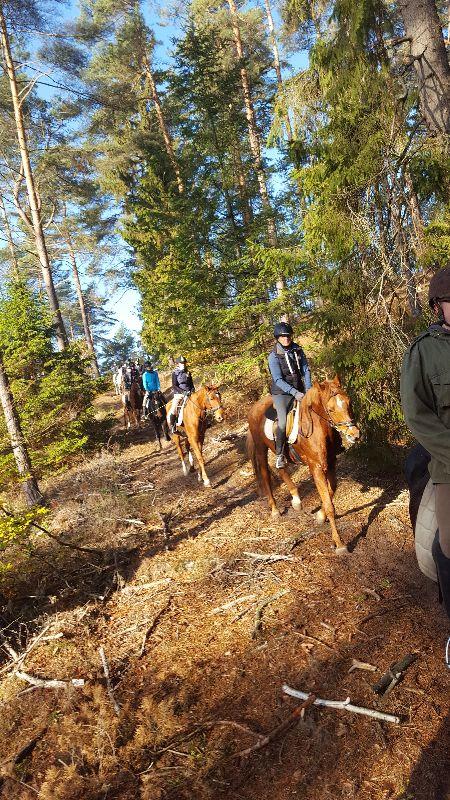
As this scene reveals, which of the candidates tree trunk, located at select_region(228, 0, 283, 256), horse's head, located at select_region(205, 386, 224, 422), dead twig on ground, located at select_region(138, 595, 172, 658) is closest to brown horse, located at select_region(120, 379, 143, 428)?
tree trunk, located at select_region(228, 0, 283, 256)

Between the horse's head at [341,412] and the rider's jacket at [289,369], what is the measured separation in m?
1.25

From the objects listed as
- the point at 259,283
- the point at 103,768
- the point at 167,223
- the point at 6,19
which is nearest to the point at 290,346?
the point at 259,283

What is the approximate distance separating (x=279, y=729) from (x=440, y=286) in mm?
3546

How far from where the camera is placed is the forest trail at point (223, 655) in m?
3.32

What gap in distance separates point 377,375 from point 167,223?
12764 mm

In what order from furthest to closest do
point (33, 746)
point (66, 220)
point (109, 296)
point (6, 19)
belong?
point (109, 296), point (66, 220), point (6, 19), point (33, 746)

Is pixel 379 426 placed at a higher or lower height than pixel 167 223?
lower

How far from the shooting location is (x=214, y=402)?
34.8 feet

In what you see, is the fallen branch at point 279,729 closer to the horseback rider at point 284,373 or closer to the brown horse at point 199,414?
the horseback rider at point 284,373

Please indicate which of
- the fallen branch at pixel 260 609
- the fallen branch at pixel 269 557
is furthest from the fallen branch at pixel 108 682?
the fallen branch at pixel 269 557

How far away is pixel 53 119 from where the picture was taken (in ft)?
62.8

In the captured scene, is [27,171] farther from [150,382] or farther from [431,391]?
[431,391]

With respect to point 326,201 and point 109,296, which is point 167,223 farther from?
point 109,296

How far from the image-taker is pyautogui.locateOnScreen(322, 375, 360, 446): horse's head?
5910mm
